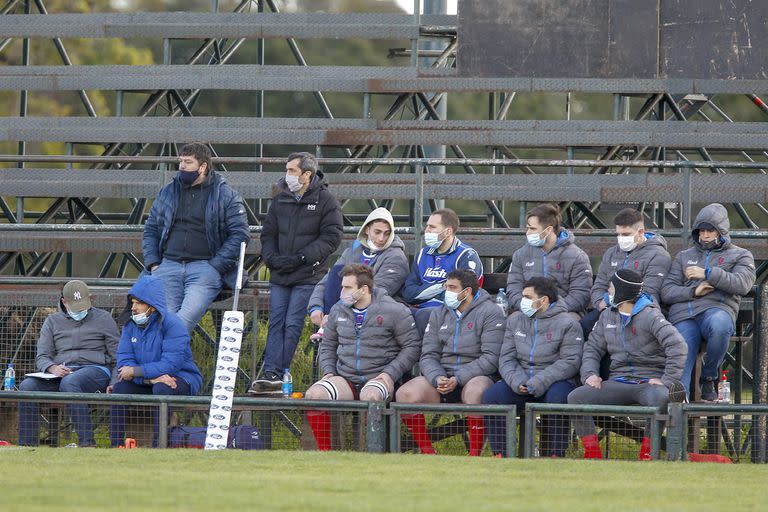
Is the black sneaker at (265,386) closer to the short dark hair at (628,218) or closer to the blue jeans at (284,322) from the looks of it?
the blue jeans at (284,322)

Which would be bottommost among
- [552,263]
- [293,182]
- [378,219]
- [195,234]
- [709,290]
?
[709,290]

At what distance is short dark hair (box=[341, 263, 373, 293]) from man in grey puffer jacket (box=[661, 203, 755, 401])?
233 centimetres

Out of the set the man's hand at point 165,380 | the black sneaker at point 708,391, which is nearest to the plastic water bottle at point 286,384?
the man's hand at point 165,380

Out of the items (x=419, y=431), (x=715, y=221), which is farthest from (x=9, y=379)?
(x=715, y=221)

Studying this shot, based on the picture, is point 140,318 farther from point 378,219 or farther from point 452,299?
point 452,299

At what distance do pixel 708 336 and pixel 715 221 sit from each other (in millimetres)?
942

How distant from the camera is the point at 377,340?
1115cm

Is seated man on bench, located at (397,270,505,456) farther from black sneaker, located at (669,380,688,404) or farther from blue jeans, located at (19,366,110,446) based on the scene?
blue jeans, located at (19,366,110,446)

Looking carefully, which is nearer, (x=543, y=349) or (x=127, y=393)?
(x=543, y=349)

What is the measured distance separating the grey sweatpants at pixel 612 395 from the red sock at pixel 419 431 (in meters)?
1.11

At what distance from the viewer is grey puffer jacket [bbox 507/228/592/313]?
11.4m

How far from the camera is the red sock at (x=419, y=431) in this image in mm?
10617

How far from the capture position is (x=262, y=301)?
1270cm

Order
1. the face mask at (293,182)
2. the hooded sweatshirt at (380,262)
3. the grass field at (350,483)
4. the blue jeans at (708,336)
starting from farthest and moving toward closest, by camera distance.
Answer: the face mask at (293,182)
the hooded sweatshirt at (380,262)
the blue jeans at (708,336)
the grass field at (350,483)
